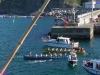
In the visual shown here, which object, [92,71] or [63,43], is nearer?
[92,71]

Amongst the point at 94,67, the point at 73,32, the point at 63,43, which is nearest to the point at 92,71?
the point at 94,67

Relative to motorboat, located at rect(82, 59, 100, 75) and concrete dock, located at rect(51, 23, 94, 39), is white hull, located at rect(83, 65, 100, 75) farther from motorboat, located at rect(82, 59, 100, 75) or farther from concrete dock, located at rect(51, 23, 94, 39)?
concrete dock, located at rect(51, 23, 94, 39)

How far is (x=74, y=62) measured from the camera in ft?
112

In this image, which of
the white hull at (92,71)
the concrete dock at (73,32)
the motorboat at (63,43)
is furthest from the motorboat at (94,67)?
the concrete dock at (73,32)

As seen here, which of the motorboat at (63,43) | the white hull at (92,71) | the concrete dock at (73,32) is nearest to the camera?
the white hull at (92,71)

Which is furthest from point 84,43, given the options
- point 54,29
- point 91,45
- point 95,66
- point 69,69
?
point 95,66

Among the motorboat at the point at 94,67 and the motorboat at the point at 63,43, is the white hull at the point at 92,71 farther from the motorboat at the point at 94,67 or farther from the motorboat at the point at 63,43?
the motorboat at the point at 63,43

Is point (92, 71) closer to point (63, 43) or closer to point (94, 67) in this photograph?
point (94, 67)

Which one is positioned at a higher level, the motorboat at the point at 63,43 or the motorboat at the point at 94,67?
the motorboat at the point at 94,67

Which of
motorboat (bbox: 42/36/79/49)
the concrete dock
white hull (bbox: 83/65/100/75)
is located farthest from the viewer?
the concrete dock

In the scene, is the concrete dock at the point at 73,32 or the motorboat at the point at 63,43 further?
the concrete dock at the point at 73,32

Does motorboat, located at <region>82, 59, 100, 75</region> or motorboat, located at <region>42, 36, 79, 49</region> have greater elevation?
motorboat, located at <region>82, 59, 100, 75</region>

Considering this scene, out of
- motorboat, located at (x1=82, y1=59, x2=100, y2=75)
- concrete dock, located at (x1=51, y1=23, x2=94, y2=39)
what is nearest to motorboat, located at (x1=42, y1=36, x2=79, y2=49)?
concrete dock, located at (x1=51, y1=23, x2=94, y2=39)

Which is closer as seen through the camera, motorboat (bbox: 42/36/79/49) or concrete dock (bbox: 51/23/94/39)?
motorboat (bbox: 42/36/79/49)
